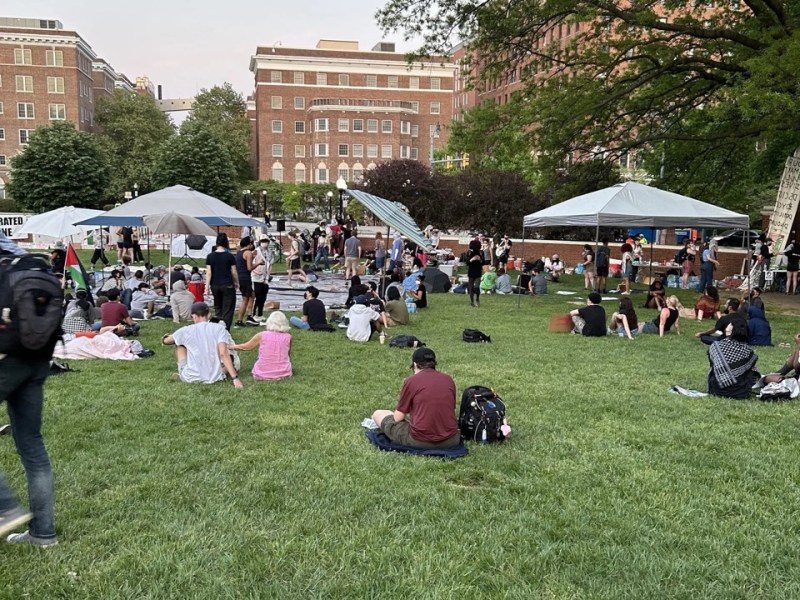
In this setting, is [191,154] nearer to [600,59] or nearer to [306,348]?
[600,59]

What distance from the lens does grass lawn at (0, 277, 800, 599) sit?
375cm

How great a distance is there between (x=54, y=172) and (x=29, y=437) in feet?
179

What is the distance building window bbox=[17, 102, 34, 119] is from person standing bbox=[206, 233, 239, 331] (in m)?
75.3

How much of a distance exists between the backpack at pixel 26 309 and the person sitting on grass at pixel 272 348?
511cm

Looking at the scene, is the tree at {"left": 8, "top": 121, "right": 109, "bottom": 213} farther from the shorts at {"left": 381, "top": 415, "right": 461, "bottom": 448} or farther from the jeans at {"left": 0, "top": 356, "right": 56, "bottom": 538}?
the jeans at {"left": 0, "top": 356, "right": 56, "bottom": 538}

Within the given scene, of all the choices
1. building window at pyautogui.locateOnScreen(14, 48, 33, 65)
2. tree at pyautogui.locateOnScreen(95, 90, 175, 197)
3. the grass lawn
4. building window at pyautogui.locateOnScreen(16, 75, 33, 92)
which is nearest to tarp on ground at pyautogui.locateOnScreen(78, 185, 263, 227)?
the grass lawn

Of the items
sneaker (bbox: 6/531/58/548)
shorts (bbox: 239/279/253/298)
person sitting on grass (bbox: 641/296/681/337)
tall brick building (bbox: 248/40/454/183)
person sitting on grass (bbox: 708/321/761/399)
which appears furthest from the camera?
tall brick building (bbox: 248/40/454/183)

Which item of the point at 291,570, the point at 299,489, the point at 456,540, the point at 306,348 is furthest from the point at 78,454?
the point at 306,348

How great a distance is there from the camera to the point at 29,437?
3885mm

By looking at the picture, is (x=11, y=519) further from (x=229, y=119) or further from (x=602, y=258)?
(x=229, y=119)

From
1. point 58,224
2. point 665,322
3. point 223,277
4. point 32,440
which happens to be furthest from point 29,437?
point 58,224

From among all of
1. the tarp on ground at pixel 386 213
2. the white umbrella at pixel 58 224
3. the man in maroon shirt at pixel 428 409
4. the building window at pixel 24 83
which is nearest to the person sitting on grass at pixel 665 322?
the tarp on ground at pixel 386 213

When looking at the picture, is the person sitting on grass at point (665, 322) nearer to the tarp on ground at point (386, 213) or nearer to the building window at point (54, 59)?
the tarp on ground at point (386, 213)

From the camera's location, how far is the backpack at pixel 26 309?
3484 millimetres
